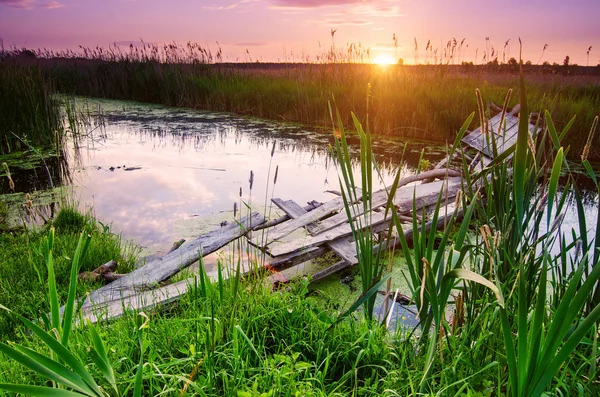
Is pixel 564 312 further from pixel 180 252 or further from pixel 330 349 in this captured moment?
pixel 180 252

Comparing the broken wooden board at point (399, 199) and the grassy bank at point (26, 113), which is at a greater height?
the grassy bank at point (26, 113)

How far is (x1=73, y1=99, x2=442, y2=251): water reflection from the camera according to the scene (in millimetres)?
4125

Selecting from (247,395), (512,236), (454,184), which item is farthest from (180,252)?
(454,184)

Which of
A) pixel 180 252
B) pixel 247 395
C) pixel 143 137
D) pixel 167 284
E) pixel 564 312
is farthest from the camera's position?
pixel 143 137

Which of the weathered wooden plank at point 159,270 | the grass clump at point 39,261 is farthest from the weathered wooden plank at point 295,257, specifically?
the grass clump at point 39,261

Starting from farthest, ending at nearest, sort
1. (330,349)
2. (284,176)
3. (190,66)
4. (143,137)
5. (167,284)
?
1. (190,66)
2. (143,137)
3. (284,176)
4. (167,284)
5. (330,349)

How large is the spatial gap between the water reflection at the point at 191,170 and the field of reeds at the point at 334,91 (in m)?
0.76

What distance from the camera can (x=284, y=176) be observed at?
17.9 feet

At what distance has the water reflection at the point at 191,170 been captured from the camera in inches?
162

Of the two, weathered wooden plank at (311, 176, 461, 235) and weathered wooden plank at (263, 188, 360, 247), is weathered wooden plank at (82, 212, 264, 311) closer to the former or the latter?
weathered wooden plank at (263, 188, 360, 247)

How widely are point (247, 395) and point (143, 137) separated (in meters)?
7.31

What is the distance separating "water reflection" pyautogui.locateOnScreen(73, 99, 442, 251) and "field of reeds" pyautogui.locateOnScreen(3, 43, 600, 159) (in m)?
0.76

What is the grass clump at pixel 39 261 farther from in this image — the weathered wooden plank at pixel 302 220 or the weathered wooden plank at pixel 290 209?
the weathered wooden plank at pixel 290 209

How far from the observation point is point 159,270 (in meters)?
2.71
